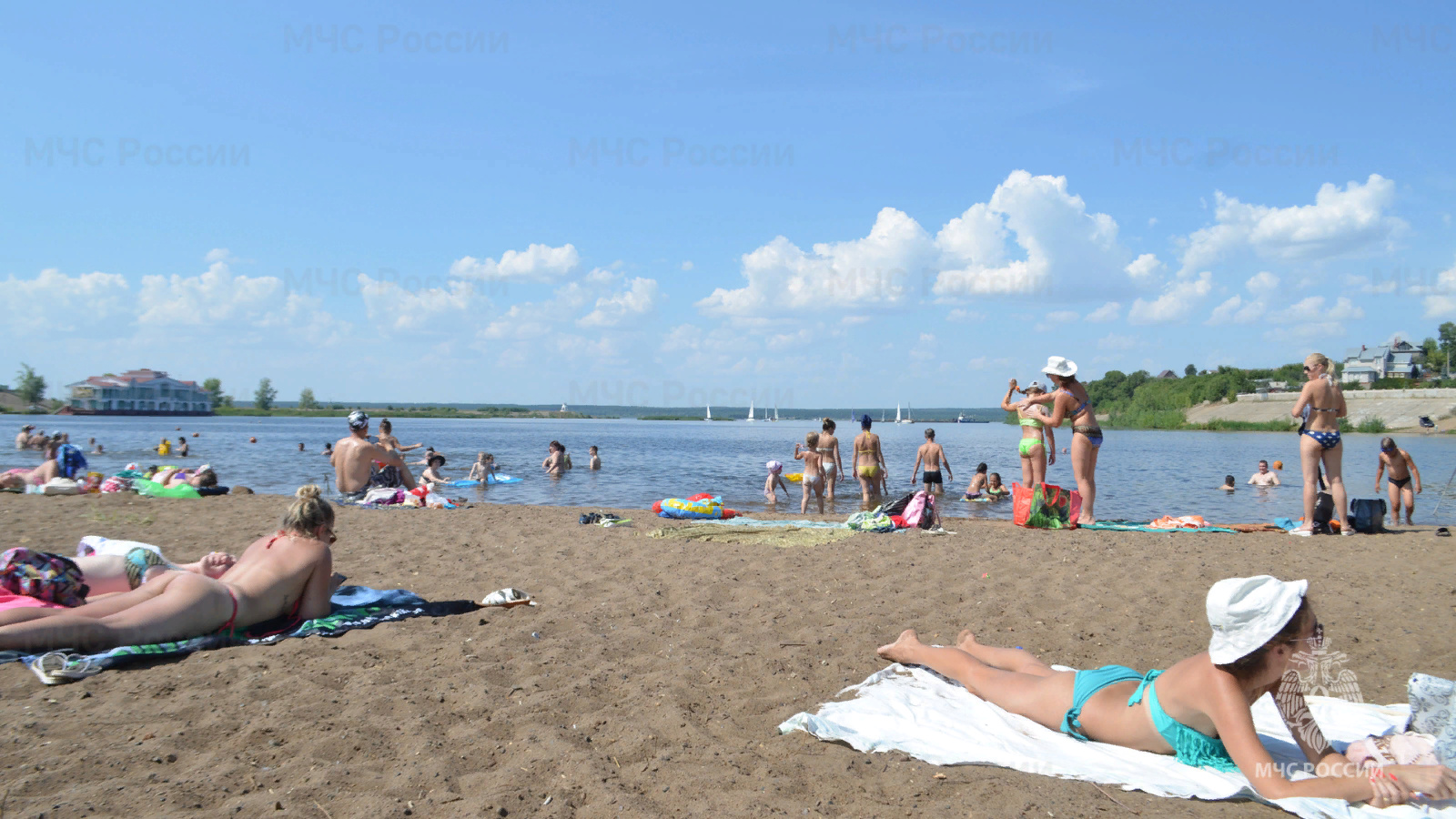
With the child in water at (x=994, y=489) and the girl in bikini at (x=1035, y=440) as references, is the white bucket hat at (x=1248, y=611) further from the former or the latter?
the child in water at (x=994, y=489)

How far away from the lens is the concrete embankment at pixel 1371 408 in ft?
163

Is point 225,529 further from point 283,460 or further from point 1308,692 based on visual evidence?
point 283,460

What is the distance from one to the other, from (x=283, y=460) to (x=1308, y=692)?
2650 centimetres

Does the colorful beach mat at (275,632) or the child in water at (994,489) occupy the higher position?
the colorful beach mat at (275,632)

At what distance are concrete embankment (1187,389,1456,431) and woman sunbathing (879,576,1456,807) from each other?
178 feet

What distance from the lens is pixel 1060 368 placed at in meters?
9.41

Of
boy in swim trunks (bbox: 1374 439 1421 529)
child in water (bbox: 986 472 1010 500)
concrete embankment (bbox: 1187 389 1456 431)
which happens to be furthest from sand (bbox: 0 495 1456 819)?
concrete embankment (bbox: 1187 389 1456 431)

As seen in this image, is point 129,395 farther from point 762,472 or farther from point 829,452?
point 829,452

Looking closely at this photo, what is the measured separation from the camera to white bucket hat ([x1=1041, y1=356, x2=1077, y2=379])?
938 centimetres

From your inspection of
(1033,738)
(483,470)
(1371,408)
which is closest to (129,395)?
(483,470)

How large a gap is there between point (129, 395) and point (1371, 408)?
11068cm

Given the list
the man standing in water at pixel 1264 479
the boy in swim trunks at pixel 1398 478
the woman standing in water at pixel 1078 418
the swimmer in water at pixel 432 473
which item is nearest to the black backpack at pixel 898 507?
the woman standing in water at pixel 1078 418

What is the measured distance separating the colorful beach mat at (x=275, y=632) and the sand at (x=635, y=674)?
0.08 meters

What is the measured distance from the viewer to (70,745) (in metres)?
2.95
